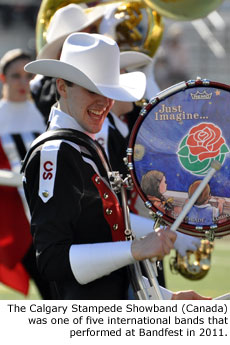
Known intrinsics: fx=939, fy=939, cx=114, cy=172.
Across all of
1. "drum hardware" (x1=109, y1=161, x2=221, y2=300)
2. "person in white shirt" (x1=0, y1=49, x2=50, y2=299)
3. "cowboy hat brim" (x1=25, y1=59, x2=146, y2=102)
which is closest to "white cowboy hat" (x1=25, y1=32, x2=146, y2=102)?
"cowboy hat brim" (x1=25, y1=59, x2=146, y2=102)

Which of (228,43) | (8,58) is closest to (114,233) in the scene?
(8,58)

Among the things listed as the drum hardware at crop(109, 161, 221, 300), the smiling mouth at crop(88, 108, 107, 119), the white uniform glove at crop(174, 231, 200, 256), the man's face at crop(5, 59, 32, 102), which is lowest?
the man's face at crop(5, 59, 32, 102)

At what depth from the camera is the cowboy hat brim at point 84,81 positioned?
3395 millimetres

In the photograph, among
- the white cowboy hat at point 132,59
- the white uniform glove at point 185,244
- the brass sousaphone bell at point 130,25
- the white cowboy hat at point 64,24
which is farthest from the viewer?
the brass sousaphone bell at point 130,25

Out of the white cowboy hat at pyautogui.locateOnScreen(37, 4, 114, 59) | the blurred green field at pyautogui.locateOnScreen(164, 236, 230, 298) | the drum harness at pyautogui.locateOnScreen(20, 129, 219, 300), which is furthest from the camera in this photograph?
the blurred green field at pyautogui.locateOnScreen(164, 236, 230, 298)

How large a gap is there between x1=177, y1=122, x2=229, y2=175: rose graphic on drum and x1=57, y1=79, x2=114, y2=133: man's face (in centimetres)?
38

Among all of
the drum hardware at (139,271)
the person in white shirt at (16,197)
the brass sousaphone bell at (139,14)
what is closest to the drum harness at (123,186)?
the drum hardware at (139,271)

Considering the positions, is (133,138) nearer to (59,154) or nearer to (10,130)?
(59,154)

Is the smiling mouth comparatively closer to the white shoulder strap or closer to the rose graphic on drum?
the white shoulder strap

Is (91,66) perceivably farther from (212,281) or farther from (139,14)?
(212,281)

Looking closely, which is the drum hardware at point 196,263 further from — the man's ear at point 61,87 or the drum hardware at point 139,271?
the man's ear at point 61,87

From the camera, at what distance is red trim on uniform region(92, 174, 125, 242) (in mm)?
3383
